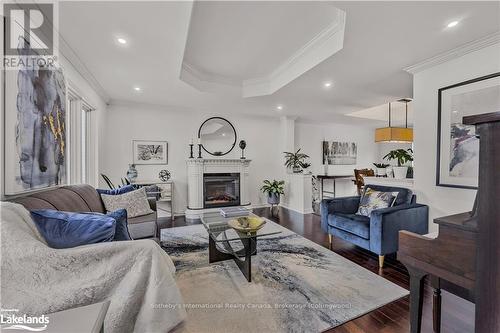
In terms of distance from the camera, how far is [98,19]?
1.85m

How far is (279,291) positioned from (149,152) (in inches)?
151

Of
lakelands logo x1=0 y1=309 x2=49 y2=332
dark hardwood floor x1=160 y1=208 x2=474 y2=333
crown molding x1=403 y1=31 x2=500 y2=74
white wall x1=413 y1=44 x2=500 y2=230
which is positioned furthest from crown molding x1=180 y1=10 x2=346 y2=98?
lakelands logo x1=0 y1=309 x2=49 y2=332

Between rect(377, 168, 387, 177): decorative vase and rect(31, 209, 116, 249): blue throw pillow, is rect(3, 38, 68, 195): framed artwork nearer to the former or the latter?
rect(31, 209, 116, 249): blue throw pillow

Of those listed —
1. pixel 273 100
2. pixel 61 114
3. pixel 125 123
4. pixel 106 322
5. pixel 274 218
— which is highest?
pixel 273 100

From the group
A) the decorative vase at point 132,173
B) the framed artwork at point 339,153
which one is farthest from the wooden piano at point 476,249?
the framed artwork at point 339,153

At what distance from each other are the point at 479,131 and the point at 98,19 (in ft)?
8.50

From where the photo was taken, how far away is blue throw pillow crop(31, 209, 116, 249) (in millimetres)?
1187

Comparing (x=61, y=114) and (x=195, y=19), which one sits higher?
(x=195, y=19)

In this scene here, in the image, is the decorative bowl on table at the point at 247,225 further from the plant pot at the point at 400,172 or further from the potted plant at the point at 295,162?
the potted plant at the point at 295,162

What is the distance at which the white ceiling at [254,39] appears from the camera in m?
1.77

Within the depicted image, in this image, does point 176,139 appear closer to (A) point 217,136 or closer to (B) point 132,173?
(A) point 217,136

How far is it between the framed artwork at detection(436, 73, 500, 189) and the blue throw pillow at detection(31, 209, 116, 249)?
3143 mm

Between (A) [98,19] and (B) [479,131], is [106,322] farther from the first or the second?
(A) [98,19]

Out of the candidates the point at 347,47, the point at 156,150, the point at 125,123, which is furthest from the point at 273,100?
the point at 125,123
